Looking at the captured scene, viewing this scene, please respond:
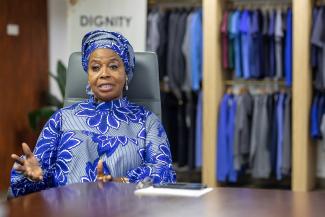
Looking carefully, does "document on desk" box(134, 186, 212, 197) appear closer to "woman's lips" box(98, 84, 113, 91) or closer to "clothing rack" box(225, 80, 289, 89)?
"woman's lips" box(98, 84, 113, 91)

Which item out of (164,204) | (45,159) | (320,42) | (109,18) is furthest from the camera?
(109,18)

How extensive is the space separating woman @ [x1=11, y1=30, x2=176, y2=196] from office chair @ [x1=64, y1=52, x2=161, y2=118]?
0.10 m

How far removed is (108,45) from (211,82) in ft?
9.17

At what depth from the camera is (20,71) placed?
557 cm

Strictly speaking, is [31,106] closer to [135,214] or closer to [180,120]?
[180,120]

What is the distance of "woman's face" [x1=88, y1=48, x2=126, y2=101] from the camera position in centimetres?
253

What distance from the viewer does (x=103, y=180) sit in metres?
2.07

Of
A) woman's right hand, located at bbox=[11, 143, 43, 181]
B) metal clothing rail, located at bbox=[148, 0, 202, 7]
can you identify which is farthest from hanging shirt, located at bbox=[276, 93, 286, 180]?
woman's right hand, located at bbox=[11, 143, 43, 181]

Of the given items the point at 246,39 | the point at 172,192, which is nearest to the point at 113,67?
the point at 172,192

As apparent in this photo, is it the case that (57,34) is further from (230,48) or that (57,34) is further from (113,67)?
(113,67)

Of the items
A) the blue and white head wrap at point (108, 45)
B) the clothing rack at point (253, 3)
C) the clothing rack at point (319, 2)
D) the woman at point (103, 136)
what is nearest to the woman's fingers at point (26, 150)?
the woman at point (103, 136)

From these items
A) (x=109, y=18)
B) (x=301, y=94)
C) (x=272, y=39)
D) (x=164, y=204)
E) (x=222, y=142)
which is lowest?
(x=222, y=142)

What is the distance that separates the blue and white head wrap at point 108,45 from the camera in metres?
2.56

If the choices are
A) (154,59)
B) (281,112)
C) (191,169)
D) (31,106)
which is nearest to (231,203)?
(154,59)
